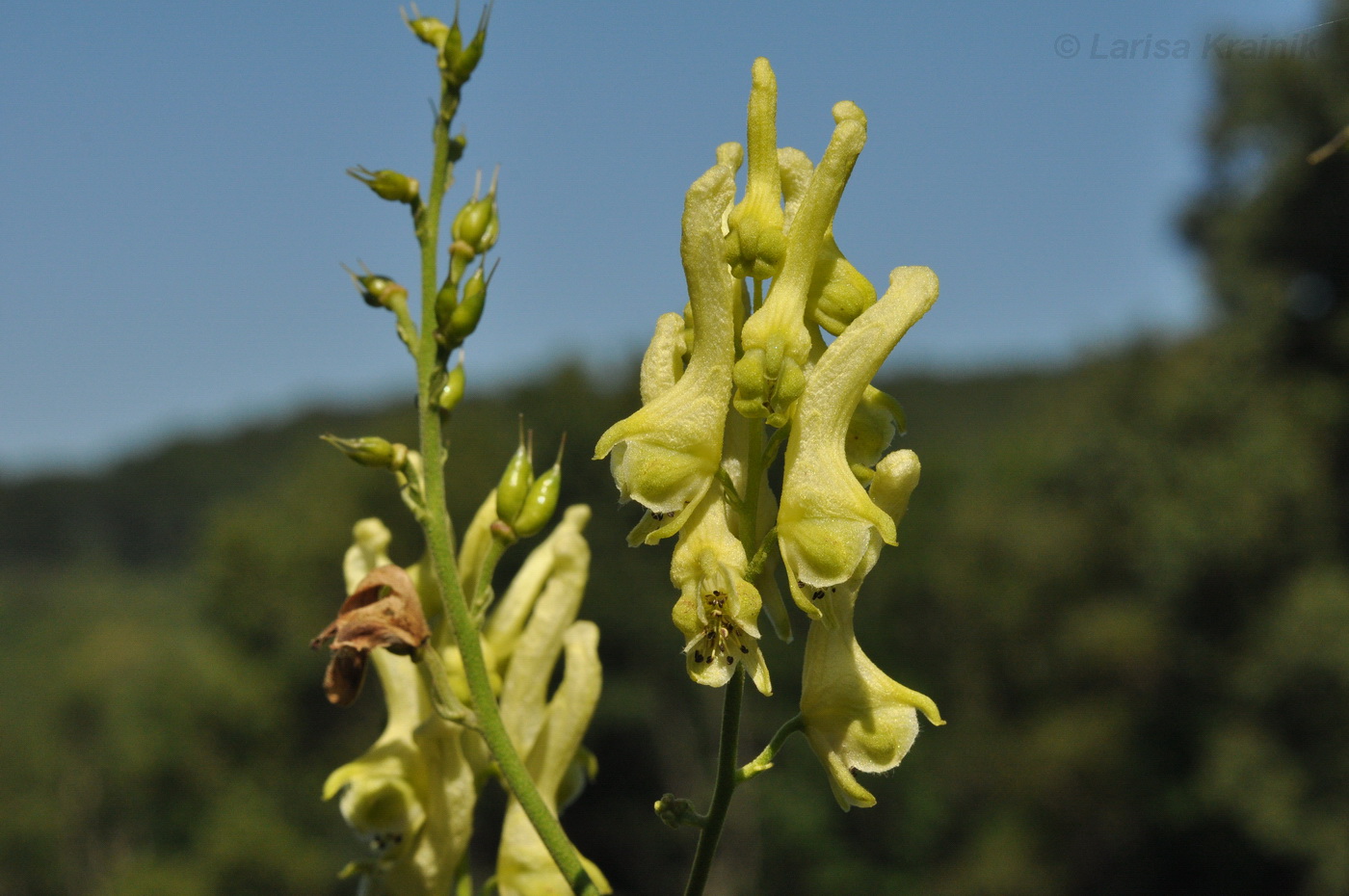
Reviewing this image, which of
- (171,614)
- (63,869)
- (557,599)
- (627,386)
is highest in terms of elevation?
(557,599)

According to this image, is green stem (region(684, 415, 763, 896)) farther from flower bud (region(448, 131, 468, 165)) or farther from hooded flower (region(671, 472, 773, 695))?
flower bud (region(448, 131, 468, 165))

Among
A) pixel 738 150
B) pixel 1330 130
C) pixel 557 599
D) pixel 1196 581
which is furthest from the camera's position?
pixel 1196 581

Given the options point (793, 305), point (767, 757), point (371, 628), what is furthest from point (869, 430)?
point (371, 628)

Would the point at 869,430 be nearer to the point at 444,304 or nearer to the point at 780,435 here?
the point at 780,435

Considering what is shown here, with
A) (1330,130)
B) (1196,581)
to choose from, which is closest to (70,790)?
(1196,581)

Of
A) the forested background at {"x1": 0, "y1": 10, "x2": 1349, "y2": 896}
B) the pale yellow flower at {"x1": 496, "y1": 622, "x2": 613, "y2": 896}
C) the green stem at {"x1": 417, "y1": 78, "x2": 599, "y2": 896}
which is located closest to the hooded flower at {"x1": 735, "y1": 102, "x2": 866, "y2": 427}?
the green stem at {"x1": 417, "y1": 78, "x2": 599, "y2": 896}

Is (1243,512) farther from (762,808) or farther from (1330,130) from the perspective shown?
(762,808)
